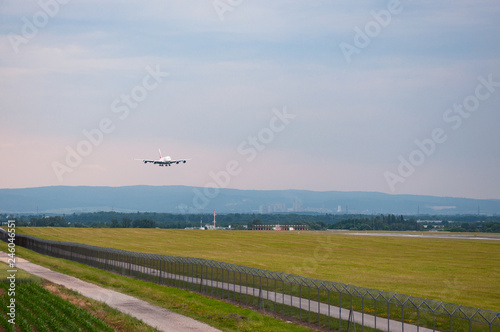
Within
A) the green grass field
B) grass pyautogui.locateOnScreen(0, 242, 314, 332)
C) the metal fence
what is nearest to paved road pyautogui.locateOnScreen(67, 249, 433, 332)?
the metal fence

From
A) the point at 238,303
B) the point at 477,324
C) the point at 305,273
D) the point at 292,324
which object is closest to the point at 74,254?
the point at 305,273

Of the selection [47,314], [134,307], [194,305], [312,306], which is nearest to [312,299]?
[312,306]

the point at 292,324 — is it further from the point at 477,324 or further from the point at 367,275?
the point at 367,275

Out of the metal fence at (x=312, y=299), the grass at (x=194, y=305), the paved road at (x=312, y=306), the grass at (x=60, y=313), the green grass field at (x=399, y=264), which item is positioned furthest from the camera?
the green grass field at (x=399, y=264)

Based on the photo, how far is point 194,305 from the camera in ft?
170

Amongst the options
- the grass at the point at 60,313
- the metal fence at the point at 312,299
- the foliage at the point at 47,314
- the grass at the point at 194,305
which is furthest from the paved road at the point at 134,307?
the metal fence at the point at 312,299

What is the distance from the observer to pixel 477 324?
2880cm

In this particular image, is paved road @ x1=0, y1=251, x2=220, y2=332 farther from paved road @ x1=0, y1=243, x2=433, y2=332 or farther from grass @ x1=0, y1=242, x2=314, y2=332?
grass @ x1=0, y1=242, x2=314, y2=332

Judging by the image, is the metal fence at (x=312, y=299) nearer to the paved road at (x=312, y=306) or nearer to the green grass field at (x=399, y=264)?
the paved road at (x=312, y=306)

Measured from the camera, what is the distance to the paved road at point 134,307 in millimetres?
43281

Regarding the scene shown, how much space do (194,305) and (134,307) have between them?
195 inches

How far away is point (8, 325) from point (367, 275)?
158 feet

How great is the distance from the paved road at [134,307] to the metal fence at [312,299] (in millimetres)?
6009

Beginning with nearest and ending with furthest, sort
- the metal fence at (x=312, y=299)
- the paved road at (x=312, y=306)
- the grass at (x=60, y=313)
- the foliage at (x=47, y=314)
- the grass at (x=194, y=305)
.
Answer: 1. the metal fence at (x=312, y=299)
2. the paved road at (x=312, y=306)
3. the foliage at (x=47, y=314)
4. the grass at (x=60, y=313)
5. the grass at (x=194, y=305)
